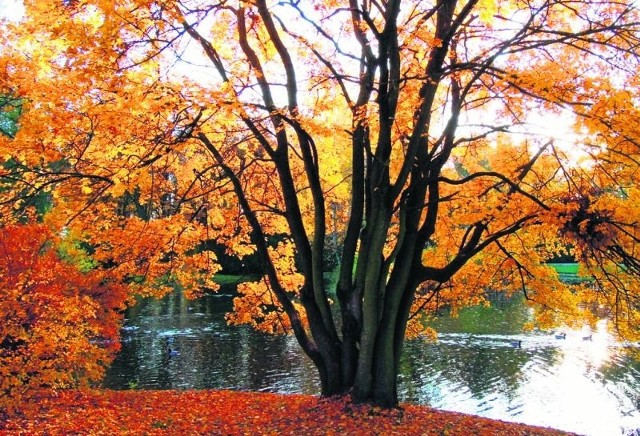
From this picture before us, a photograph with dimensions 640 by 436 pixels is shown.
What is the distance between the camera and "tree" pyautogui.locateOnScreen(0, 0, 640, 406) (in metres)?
5.84

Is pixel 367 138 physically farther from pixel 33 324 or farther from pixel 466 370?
pixel 466 370

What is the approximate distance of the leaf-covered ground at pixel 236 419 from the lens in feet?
24.1

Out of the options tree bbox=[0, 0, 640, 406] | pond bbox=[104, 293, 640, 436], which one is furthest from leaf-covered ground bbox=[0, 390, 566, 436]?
pond bbox=[104, 293, 640, 436]

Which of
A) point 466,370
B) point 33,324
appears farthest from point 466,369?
point 33,324

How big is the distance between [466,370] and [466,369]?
0.37ft

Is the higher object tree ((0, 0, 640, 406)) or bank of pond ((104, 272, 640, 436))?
tree ((0, 0, 640, 406))

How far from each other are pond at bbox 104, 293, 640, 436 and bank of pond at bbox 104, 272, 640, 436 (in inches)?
1.3

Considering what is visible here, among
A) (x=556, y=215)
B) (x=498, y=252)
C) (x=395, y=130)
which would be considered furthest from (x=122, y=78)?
(x=498, y=252)

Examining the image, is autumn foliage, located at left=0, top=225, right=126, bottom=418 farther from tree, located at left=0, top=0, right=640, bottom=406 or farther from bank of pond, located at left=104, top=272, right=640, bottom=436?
bank of pond, located at left=104, top=272, right=640, bottom=436

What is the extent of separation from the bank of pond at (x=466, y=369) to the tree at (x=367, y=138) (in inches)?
171

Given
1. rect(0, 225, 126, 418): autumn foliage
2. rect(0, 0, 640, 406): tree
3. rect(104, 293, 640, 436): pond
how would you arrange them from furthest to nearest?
rect(104, 293, 640, 436): pond, rect(0, 225, 126, 418): autumn foliage, rect(0, 0, 640, 406): tree

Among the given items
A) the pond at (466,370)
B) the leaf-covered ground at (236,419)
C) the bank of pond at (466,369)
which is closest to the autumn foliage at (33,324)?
the leaf-covered ground at (236,419)

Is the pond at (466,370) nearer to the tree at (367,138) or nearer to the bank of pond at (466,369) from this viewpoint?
the bank of pond at (466,369)

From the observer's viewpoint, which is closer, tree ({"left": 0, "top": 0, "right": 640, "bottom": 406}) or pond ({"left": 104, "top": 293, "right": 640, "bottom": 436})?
tree ({"left": 0, "top": 0, "right": 640, "bottom": 406})
